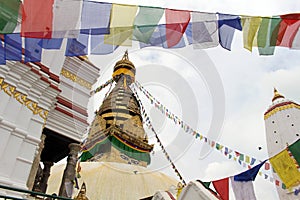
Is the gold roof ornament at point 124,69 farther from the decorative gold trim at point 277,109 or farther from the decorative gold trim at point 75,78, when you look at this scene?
the decorative gold trim at point 75,78

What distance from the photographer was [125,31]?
15.2ft

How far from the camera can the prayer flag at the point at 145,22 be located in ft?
15.1

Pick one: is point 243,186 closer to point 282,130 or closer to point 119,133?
point 119,133

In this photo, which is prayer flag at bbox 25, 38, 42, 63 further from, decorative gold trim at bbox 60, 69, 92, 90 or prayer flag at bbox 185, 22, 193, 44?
decorative gold trim at bbox 60, 69, 92, 90

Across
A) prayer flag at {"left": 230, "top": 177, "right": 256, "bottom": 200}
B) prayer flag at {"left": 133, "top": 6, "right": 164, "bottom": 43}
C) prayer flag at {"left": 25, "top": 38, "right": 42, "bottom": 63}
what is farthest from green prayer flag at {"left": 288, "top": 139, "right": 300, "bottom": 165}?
prayer flag at {"left": 25, "top": 38, "right": 42, "bottom": 63}

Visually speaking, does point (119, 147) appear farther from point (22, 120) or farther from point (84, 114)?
point (22, 120)

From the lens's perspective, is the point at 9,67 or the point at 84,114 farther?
the point at 84,114

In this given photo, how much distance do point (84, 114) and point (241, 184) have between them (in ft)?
14.7

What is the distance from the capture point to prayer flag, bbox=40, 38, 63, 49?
441cm

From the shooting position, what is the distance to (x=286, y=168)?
527 centimetres

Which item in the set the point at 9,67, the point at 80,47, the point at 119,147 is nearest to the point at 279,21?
the point at 80,47

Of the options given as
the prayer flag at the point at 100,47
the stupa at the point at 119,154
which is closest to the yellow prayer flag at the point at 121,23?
the prayer flag at the point at 100,47

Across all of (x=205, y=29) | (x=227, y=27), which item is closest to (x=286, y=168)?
(x=227, y=27)

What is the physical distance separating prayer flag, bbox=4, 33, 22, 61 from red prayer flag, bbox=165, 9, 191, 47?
7.25 ft
